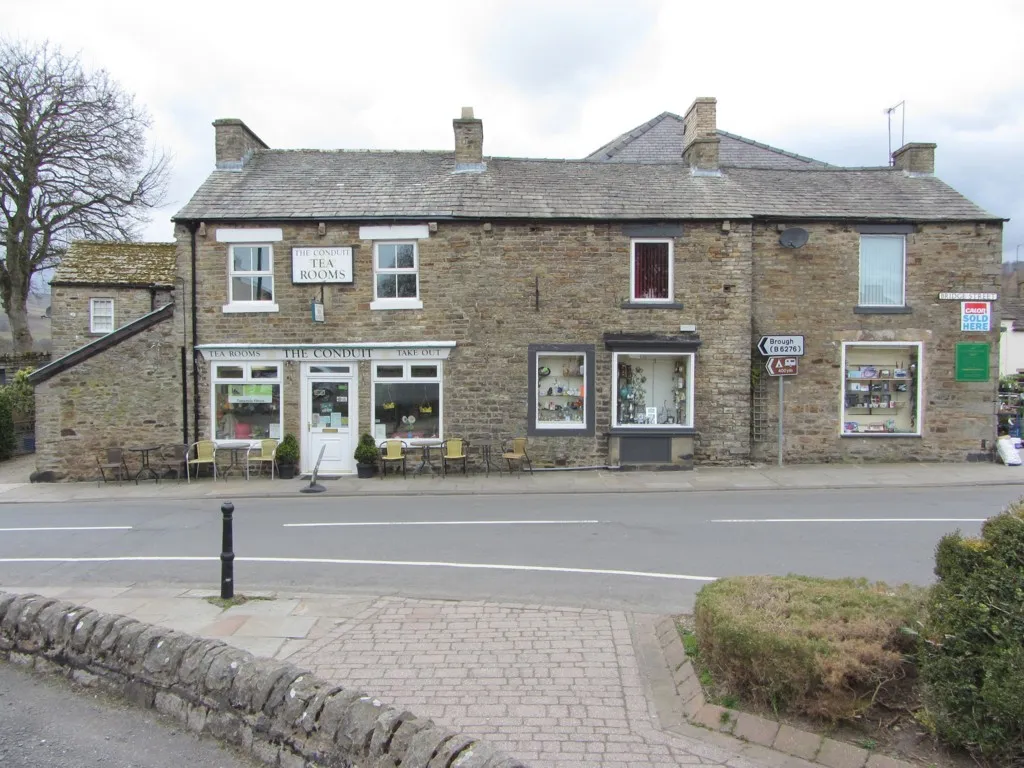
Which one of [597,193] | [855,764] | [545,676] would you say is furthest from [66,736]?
[597,193]

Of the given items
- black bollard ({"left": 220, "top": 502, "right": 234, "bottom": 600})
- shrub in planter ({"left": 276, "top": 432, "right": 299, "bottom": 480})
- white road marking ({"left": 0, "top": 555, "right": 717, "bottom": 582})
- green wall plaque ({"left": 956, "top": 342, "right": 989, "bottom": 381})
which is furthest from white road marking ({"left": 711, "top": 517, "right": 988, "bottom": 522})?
shrub in planter ({"left": 276, "top": 432, "right": 299, "bottom": 480})

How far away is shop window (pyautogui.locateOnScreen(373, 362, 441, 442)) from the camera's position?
17.1 meters

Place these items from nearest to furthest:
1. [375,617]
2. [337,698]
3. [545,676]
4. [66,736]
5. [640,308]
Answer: [337,698], [66,736], [545,676], [375,617], [640,308]

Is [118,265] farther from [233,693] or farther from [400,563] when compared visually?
[233,693]

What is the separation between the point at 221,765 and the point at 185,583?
183 inches

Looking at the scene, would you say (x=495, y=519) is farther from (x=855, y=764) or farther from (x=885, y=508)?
(x=855, y=764)

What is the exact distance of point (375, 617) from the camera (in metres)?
6.77

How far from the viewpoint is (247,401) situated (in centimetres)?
1727

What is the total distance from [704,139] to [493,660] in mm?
16020

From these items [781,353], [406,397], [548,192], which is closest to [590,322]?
[548,192]

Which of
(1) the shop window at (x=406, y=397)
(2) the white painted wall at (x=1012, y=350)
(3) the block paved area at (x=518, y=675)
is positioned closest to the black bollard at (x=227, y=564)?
(3) the block paved area at (x=518, y=675)

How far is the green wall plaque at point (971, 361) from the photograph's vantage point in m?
17.2

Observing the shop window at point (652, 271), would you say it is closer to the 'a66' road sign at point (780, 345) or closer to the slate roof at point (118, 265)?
the 'a66' road sign at point (780, 345)

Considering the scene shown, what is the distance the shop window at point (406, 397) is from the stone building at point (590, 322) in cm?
5
